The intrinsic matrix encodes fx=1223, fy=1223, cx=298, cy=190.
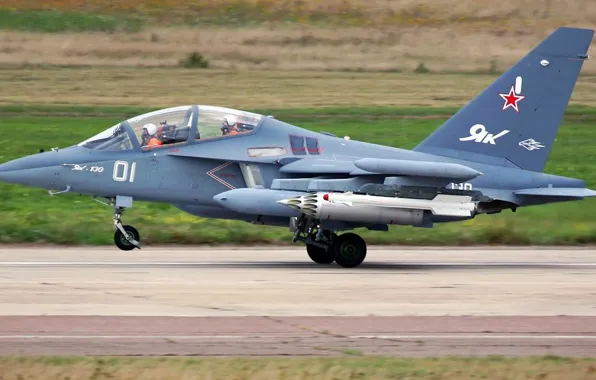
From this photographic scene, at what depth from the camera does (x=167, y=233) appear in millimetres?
22578

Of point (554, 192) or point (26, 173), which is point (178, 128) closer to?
point (26, 173)

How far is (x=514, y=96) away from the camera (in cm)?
1934

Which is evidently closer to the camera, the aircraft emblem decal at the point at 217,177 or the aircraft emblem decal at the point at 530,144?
the aircraft emblem decal at the point at 217,177

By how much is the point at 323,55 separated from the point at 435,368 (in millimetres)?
43771

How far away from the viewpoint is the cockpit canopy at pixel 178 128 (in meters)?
19.0

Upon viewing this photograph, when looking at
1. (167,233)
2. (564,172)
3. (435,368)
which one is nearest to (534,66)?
(167,233)

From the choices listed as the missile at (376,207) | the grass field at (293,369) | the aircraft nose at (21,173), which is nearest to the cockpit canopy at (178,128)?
the aircraft nose at (21,173)

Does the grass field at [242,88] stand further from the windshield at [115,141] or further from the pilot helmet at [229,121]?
the pilot helmet at [229,121]

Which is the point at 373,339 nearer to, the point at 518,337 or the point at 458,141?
the point at 518,337

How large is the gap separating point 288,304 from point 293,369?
Answer: 3.96 meters

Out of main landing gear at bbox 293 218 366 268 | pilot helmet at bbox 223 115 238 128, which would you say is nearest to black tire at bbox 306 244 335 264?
main landing gear at bbox 293 218 366 268

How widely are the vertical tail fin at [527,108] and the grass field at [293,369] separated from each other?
887 cm

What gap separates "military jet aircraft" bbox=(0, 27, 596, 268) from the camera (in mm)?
18562

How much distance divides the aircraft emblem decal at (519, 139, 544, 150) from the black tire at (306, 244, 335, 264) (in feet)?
11.5
